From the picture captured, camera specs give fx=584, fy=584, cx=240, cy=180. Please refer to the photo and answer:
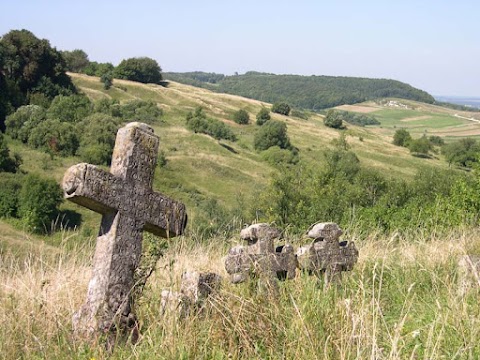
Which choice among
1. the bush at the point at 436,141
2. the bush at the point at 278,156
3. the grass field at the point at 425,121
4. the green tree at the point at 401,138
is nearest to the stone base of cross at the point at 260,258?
the bush at the point at 278,156

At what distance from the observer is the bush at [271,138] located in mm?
84000

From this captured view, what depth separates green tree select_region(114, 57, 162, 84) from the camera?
358ft

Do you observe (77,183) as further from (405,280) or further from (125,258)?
(405,280)

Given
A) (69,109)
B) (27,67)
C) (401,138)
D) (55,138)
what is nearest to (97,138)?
(55,138)

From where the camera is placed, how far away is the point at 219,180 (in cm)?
6100

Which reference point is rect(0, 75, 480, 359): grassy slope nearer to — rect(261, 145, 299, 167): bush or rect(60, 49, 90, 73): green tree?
rect(261, 145, 299, 167): bush

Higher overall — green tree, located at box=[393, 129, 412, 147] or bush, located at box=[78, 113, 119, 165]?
bush, located at box=[78, 113, 119, 165]

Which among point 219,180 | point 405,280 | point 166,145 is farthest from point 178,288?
point 166,145

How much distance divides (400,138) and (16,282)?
368 ft

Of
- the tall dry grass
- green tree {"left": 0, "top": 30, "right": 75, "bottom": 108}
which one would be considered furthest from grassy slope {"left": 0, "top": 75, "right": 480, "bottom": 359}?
green tree {"left": 0, "top": 30, "right": 75, "bottom": 108}

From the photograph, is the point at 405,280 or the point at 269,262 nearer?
the point at 269,262

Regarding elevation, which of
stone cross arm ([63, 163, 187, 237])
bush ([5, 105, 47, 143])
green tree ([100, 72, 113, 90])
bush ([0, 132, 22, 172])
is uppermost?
stone cross arm ([63, 163, 187, 237])

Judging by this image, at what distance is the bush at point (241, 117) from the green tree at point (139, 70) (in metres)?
22.4

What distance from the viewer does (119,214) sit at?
4.24 metres
